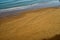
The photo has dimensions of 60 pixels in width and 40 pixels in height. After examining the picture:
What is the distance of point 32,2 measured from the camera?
2131mm

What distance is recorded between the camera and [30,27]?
111 cm

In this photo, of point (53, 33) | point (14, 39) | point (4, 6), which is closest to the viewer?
point (14, 39)

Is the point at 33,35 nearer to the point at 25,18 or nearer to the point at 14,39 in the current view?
the point at 14,39

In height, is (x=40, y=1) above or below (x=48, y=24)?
above

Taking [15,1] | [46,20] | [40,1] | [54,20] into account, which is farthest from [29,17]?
[40,1]

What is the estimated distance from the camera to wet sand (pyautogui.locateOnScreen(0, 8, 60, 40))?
98 cm

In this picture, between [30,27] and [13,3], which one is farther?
[13,3]

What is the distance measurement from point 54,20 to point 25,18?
0.40 metres

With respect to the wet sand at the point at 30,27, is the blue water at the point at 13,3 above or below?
above

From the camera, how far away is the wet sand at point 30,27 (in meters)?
0.98

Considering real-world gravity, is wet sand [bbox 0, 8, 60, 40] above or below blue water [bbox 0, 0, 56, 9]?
below

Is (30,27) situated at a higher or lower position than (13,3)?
lower

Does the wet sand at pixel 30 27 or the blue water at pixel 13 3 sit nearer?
the wet sand at pixel 30 27

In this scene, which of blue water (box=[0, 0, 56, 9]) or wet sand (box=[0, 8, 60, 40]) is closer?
wet sand (box=[0, 8, 60, 40])
